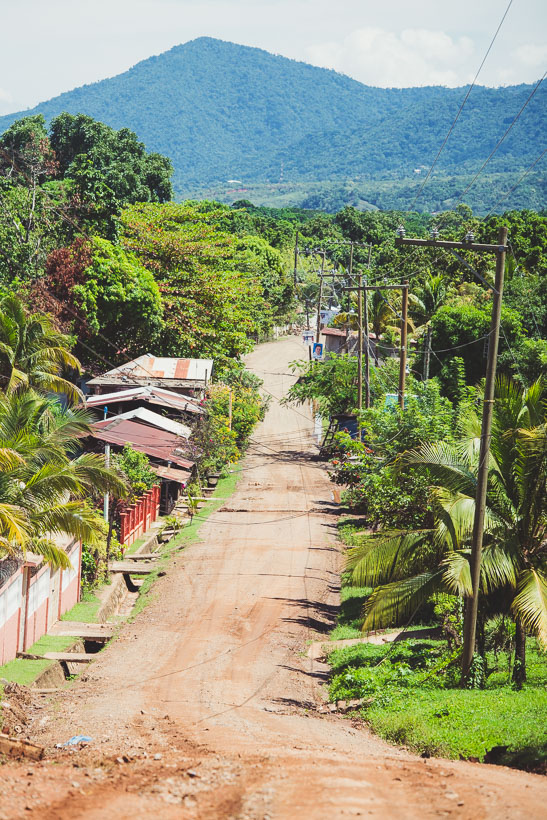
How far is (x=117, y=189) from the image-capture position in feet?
201

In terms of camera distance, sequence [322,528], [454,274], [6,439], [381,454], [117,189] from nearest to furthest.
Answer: [6,439] → [381,454] → [322,528] → [117,189] → [454,274]

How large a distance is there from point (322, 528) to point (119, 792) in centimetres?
2056

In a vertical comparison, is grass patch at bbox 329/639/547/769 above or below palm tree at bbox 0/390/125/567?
below

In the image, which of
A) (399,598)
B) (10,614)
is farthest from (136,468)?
(399,598)

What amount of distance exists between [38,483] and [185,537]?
40.6ft

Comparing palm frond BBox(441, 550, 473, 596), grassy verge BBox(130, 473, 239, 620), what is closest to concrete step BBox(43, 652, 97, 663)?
grassy verge BBox(130, 473, 239, 620)

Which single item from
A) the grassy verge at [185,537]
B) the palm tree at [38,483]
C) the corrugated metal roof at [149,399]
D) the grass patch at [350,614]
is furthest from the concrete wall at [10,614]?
the corrugated metal roof at [149,399]

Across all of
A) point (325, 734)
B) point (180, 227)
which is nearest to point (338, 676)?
point (325, 734)

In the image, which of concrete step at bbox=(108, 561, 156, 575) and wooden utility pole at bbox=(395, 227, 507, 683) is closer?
wooden utility pole at bbox=(395, 227, 507, 683)

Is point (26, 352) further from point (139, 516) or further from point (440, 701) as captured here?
point (440, 701)

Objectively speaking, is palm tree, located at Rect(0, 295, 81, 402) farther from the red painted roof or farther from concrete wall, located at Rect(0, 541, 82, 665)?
the red painted roof

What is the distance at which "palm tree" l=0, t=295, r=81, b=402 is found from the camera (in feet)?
80.8

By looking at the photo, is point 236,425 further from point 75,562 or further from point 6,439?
point 6,439

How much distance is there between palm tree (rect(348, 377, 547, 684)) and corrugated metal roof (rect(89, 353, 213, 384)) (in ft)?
81.0
